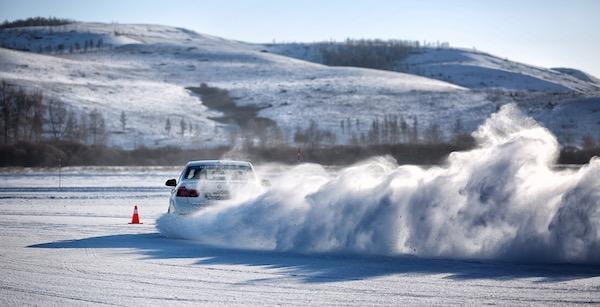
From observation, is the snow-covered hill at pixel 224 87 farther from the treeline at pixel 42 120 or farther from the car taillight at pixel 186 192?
the car taillight at pixel 186 192

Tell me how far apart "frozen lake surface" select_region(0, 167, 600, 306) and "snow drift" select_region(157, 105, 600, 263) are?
0.56 metres

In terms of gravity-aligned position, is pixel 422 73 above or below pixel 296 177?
above

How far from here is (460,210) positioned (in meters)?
11.6

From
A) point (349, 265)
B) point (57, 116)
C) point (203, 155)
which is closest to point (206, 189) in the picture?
point (349, 265)

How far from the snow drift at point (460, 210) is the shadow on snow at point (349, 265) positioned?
1.62ft

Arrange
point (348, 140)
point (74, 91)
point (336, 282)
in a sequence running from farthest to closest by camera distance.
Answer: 1. point (74, 91)
2. point (348, 140)
3. point (336, 282)

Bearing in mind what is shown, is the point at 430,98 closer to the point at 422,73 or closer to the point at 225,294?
the point at 422,73

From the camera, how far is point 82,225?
17.6m

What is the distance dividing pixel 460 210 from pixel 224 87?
413 ft

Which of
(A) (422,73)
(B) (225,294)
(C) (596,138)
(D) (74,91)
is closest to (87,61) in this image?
(D) (74,91)

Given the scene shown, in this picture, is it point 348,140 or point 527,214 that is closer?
point 527,214

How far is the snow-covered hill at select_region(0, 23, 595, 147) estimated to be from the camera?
337 ft

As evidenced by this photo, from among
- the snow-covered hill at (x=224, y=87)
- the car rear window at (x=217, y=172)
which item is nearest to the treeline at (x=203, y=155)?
the snow-covered hill at (x=224, y=87)

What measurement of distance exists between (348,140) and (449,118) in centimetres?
1847
